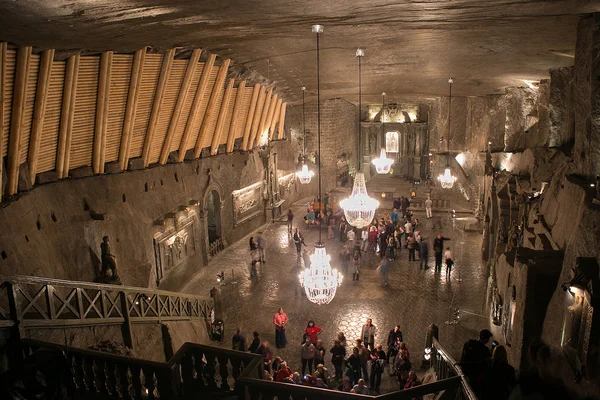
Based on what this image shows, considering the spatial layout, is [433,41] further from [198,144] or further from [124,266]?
[124,266]

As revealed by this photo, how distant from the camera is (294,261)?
15164mm

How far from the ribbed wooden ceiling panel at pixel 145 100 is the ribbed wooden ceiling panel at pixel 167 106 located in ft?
1.04

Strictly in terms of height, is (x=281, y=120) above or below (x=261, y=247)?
above

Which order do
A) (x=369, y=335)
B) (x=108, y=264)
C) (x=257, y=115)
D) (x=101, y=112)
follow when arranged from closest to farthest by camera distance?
(x=101, y=112)
(x=369, y=335)
(x=108, y=264)
(x=257, y=115)

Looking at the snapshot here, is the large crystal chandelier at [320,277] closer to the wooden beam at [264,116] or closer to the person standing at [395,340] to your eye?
the person standing at [395,340]

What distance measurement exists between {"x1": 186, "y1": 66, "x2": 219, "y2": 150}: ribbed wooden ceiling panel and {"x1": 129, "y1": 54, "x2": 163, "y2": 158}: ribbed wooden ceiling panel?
1.87 metres

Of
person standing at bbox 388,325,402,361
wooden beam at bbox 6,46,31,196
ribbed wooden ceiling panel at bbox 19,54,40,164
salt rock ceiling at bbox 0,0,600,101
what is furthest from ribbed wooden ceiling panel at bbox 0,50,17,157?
person standing at bbox 388,325,402,361

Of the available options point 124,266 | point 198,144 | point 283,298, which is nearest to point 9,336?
point 124,266

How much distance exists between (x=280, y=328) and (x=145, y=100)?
18.9 feet

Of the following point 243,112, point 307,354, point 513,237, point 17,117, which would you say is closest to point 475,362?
point 307,354

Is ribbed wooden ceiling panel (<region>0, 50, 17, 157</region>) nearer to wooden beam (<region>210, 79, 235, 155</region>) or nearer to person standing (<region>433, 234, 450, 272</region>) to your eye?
wooden beam (<region>210, 79, 235, 155</region>)

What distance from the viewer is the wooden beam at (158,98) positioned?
9664mm

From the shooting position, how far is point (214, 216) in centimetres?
1673

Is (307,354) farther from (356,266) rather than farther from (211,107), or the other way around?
(211,107)
